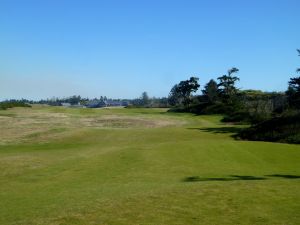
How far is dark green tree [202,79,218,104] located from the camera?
125m

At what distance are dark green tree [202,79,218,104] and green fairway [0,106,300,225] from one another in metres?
80.8

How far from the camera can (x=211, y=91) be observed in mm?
131250

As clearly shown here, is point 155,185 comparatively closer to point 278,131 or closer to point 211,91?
point 278,131

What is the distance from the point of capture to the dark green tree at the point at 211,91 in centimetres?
12511

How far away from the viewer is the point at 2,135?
174 feet

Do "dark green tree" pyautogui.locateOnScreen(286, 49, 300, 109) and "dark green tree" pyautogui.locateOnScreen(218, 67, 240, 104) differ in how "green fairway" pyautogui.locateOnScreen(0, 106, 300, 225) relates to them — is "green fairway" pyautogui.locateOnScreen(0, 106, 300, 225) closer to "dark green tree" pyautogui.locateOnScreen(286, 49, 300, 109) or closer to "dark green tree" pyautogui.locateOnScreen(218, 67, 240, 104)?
"dark green tree" pyautogui.locateOnScreen(286, 49, 300, 109)

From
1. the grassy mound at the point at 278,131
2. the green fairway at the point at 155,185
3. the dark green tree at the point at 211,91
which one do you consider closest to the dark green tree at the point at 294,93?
the grassy mound at the point at 278,131

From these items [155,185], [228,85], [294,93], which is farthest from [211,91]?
[155,185]

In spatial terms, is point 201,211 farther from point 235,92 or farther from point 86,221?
point 235,92

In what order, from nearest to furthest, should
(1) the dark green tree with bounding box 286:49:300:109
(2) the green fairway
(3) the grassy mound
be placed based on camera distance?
(2) the green fairway, (3) the grassy mound, (1) the dark green tree with bounding box 286:49:300:109

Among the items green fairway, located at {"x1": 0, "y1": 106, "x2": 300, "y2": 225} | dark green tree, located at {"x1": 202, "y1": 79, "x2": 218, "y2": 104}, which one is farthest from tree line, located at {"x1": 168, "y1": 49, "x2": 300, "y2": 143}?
green fairway, located at {"x1": 0, "y1": 106, "x2": 300, "y2": 225}

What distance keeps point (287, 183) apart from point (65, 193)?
8.27 meters

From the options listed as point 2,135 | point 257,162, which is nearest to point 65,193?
point 257,162

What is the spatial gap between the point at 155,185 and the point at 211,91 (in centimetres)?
11450
